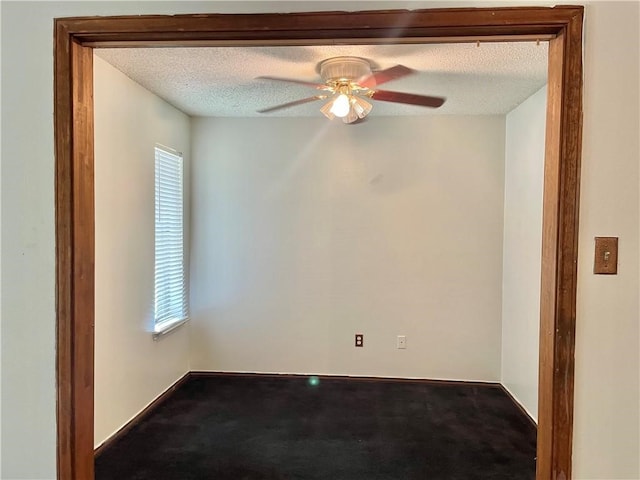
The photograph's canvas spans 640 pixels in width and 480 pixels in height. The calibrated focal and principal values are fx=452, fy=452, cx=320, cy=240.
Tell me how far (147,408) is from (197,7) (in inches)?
116

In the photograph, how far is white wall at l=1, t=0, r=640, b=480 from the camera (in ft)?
4.54

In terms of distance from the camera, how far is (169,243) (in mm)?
3832

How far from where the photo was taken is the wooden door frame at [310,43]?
→ 139 centimetres

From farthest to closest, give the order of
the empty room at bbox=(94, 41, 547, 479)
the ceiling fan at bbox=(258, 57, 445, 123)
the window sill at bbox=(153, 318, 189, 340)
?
the window sill at bbox=(153, 318, 189, 340) → the empty room at bbox=(94, 41, 547, 479) → the ceiling fan at bbox=(258, 57, 445, 123)

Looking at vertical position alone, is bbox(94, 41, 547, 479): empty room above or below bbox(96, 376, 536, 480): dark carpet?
above

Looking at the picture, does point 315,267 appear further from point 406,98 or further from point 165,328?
point 406,98

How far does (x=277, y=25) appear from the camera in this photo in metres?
1.42

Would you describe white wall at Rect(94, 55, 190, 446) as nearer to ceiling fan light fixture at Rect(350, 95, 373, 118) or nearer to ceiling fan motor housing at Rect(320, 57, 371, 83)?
ceiling fan motor housing at Rect(320, 57, 371, 83)

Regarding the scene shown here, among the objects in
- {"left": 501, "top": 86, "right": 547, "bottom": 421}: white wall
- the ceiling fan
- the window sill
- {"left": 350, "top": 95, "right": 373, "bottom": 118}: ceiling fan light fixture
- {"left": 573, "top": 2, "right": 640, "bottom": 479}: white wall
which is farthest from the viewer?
the window sill

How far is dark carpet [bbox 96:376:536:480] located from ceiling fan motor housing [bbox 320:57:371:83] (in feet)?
7.51

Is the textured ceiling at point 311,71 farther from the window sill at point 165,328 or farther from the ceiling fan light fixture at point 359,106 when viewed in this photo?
the window sill at point 165,328

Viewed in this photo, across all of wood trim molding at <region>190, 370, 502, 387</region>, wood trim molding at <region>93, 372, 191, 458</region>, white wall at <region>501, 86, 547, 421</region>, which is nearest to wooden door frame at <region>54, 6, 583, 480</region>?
wood trim molding at <region>93, 372, 191, 458</region>

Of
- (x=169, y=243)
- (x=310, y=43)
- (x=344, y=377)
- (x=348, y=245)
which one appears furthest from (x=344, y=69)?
(x=344, y=377)

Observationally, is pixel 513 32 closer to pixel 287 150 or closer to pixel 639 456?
pixel 639 456
